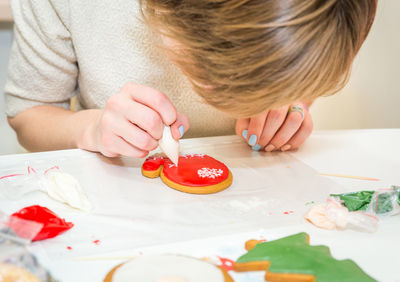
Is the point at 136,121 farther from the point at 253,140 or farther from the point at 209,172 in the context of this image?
the point at 253,140

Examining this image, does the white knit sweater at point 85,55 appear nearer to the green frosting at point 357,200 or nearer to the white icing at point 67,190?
the white icing at point 67,190

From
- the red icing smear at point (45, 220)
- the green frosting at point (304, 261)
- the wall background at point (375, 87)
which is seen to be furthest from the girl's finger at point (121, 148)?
the wall background at point (375, 87)

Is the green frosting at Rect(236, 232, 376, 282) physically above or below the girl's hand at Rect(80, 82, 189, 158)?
below

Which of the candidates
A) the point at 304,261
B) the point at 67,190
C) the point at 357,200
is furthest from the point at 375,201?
the point at 67,190

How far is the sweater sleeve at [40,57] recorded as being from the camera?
2.80 ft

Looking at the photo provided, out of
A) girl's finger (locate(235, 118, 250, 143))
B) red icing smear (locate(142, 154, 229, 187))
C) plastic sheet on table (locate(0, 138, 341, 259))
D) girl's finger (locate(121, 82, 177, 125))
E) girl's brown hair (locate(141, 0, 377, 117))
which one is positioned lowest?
plastic sheet on table (locate(0, 138, 341, 259))

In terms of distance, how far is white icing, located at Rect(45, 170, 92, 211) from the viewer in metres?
0.59

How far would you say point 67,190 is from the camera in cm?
60

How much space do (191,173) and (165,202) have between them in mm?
80

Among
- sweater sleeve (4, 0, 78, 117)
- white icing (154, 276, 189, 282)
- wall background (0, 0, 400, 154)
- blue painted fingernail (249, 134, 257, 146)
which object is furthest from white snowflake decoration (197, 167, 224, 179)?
wall background (0, 0, 400, 154)

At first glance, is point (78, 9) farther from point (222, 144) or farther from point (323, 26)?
point (323, 26)

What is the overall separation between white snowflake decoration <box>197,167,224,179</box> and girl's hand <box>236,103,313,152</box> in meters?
0.14

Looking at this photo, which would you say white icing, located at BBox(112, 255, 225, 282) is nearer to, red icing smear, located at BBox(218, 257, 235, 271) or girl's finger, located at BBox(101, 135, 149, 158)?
red icing smear, located at BBox(218, 257, 235, 271)

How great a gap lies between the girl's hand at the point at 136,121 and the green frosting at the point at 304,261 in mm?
248
